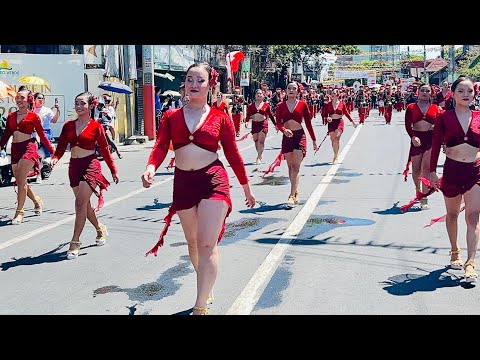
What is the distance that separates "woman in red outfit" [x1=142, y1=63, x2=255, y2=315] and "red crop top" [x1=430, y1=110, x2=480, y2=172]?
2296 mm

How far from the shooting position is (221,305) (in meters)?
5.92

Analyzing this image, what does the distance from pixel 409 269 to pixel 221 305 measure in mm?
2221

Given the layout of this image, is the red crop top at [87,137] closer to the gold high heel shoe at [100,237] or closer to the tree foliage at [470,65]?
the gold high heel shoe at [100,237]

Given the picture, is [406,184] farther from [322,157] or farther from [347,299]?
[347,299]

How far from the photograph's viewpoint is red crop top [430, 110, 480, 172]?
21.9 ft

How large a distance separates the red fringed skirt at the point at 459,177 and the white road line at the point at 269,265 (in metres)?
1.87

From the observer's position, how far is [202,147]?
5520mm

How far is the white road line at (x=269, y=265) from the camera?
5922mm

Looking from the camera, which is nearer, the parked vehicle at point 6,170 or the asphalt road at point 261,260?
the asphalt road at point 261,260

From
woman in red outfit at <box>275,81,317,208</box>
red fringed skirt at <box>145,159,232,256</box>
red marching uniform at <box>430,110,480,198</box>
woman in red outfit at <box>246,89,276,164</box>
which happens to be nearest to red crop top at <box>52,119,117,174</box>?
red fringed skirt at <box>145,159,232,256</box>

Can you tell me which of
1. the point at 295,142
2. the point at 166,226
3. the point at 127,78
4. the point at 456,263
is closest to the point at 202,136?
the point at 166,226

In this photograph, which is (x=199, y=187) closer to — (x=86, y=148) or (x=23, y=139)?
(x=86, y=148)

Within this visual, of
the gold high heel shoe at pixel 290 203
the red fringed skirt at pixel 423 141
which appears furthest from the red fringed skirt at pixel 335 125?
the red fringed skirt at pixel 423 141

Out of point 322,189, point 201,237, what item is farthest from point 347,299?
point 322,189
